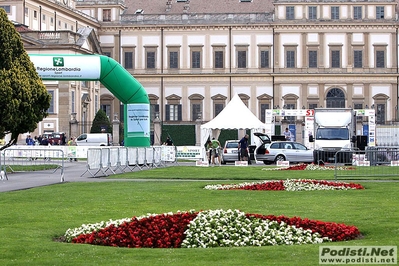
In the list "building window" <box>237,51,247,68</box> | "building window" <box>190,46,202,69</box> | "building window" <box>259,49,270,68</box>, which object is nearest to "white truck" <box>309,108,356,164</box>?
"building window" <box>259,49,270,68</box>

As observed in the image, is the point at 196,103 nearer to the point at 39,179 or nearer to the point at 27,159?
the point at 27,159

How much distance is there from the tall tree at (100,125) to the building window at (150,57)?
14181mm

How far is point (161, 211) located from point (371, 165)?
1257 centimetres

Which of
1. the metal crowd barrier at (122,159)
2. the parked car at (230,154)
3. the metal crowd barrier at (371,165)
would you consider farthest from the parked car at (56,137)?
the metal crowd barrier at (371,165)

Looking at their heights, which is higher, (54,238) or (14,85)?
(14,85)

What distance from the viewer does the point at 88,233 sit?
1420 centimetres

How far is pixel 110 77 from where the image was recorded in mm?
39688

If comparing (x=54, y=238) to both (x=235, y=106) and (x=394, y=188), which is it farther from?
(x=235, y=106)

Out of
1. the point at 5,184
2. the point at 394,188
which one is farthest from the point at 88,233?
the point at 5,184

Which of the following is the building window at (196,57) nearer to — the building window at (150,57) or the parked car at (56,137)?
the building window at (150,57)

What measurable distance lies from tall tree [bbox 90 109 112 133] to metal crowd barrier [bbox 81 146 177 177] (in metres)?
24.6

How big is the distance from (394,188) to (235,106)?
24570mm

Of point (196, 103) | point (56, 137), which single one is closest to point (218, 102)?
point (196, 103)

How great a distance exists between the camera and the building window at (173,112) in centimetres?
8419
